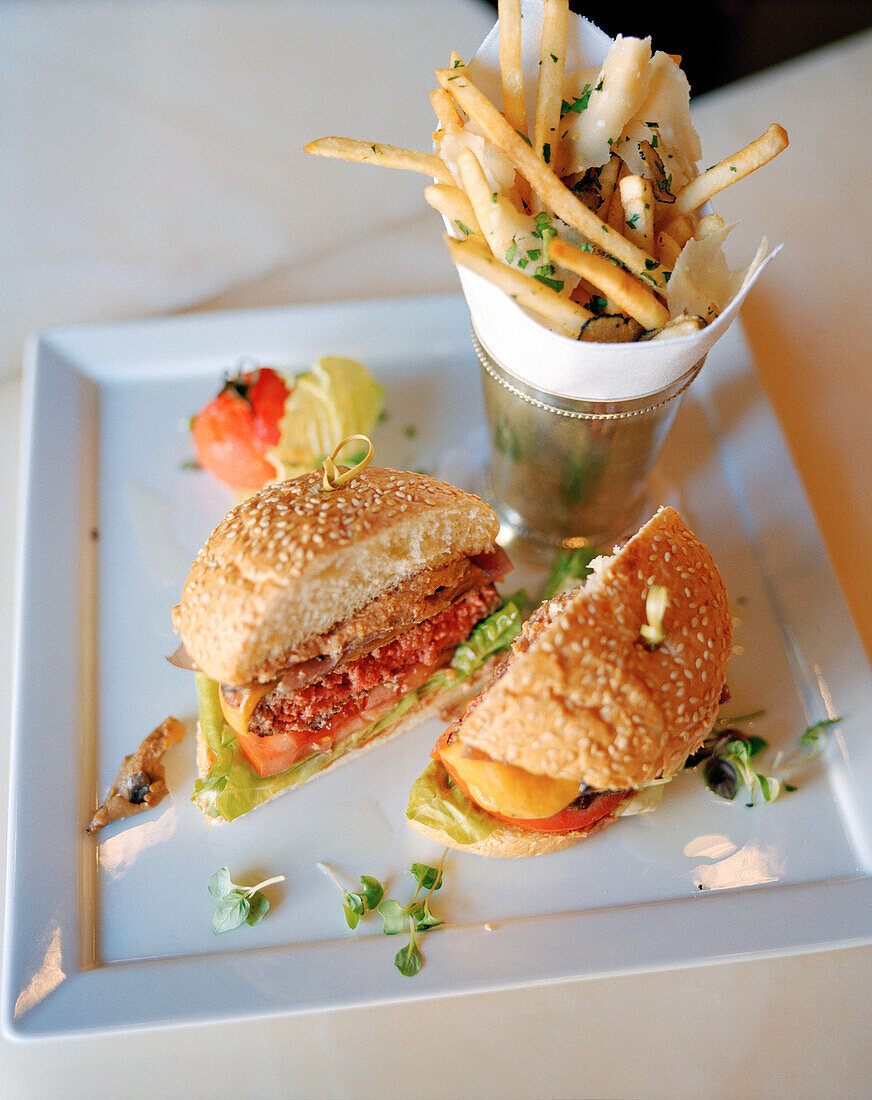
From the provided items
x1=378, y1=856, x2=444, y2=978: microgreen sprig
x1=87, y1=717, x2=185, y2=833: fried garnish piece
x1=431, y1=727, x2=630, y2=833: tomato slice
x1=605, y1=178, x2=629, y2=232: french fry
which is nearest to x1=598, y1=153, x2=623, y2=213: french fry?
x1=605, y1=178, x2=629, y2=232: french fry

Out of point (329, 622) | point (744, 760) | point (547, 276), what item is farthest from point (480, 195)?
point (744, 760)

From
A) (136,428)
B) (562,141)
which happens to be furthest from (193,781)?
(562,141)

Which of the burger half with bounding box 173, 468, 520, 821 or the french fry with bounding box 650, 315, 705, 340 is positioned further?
the burger half with bounding box 173, 468, 520, 821

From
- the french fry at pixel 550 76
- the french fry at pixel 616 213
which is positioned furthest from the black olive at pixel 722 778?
the french fry at pixel 550 76

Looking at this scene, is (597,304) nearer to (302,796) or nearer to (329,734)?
(329,734)

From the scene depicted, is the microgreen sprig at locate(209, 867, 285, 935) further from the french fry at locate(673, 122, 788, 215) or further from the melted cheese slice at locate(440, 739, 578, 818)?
the french fry at locate(673, 122, 788, 215)
